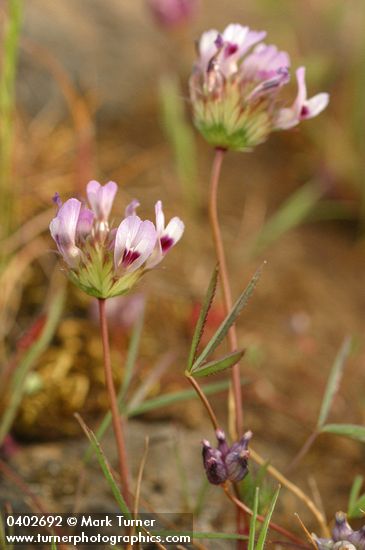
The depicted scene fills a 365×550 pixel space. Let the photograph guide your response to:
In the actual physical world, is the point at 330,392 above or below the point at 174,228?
below

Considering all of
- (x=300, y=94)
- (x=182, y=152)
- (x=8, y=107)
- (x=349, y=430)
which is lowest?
(x=349, y=430)

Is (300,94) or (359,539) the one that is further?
(300,94)

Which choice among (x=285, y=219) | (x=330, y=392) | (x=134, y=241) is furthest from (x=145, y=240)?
(x=285, y=219)

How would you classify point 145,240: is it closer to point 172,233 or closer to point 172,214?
point 172,233

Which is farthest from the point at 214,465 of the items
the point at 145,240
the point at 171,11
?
the point at 171,11

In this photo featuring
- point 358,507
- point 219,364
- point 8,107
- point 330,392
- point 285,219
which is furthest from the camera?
point 285,219

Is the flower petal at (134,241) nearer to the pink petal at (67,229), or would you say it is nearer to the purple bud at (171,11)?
the pink petal at (67,229)

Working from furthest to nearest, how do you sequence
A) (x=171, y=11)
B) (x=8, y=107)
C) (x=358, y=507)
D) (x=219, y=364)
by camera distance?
(x=171, y=11)
(x=8, y=107)
(x=358, y=507)
(x=219, y=364)

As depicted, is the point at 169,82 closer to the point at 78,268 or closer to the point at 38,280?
the point at 38,280
